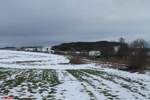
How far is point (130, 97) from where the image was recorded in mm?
15312

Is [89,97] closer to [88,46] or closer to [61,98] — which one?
[61,98]

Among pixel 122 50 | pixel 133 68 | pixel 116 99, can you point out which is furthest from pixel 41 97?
pixel 122 50

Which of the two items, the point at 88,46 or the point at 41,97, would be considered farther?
the point at 88,46

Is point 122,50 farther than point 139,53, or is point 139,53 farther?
point 122,50

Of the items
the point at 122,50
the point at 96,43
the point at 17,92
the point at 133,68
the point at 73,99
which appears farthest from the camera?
the point at 96,43

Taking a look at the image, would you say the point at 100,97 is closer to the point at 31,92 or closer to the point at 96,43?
the point at 31,92

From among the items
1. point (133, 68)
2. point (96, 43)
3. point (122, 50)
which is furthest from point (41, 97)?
point (96, 43)

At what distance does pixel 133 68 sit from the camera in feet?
136

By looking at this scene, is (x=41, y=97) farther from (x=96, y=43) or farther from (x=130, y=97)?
(x=96, y=43)

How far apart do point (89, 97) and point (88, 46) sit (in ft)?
510

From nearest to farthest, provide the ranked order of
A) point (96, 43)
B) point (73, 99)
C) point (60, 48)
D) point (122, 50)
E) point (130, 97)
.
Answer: point (73, 99)
point (130, 97)
point (122, 50)
point (96, 43)
point (60, 48)

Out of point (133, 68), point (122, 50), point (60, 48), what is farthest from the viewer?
point (60, 48)

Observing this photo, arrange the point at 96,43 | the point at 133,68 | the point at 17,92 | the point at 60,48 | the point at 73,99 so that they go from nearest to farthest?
the point at 73,99, the point at 17,92, the point at 133,68, the point at 96,43, the point at 60,48

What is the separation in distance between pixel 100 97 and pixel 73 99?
1.33m
